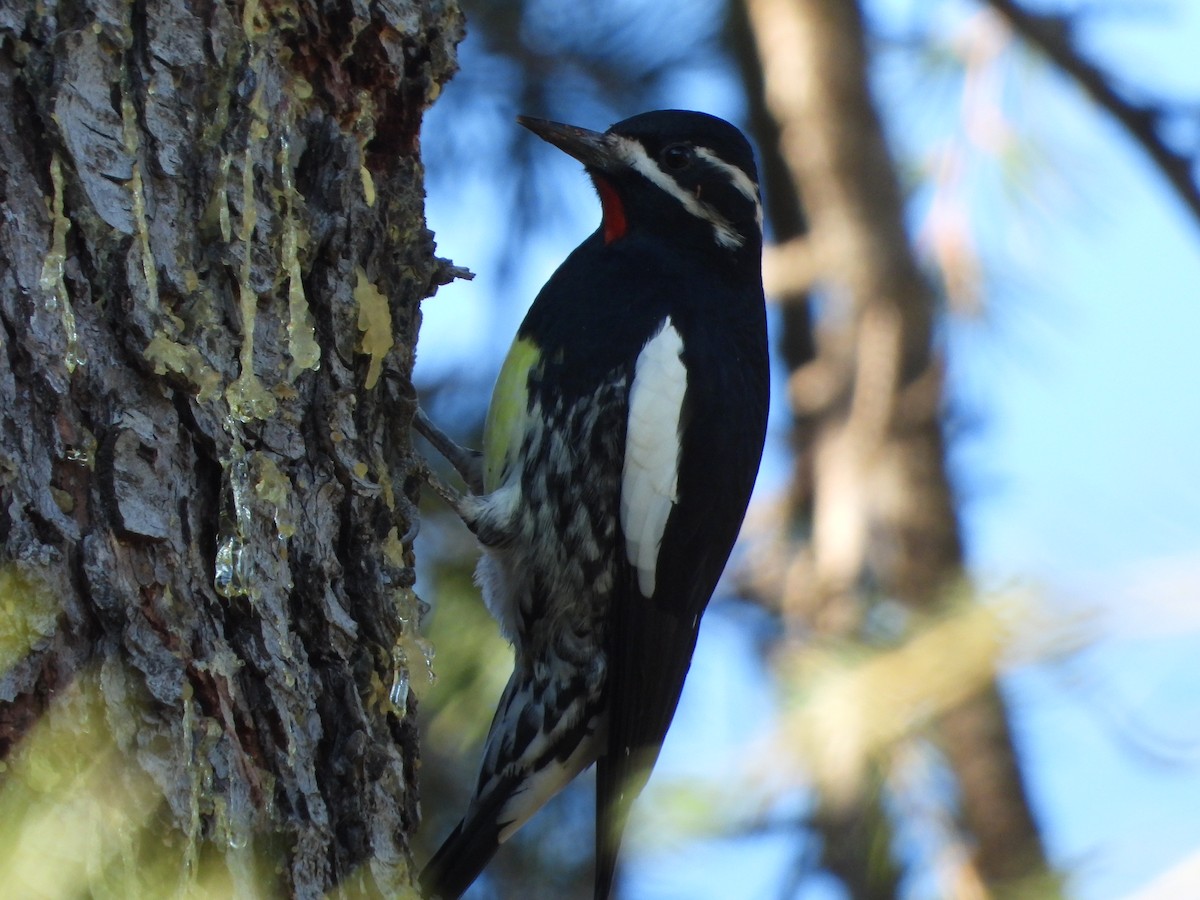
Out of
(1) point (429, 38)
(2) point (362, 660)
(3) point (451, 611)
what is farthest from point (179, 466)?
(3) point (451, 611)

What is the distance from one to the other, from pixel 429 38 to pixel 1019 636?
1623 mm

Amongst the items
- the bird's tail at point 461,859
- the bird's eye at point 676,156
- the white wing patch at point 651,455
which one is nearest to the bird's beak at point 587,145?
the bird's eye at point 676,156

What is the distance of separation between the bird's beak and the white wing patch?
51cm

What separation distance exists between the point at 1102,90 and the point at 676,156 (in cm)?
116

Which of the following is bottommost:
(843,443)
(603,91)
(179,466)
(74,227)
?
(179,466)

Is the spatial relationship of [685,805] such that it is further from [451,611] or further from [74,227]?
[74,227]

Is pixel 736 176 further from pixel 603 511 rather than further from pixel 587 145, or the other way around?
pixel 603 511

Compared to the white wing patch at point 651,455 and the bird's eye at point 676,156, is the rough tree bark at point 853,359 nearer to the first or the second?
the white wing patch at point 651,455

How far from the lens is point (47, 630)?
5.27ft

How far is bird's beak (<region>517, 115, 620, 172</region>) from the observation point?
322 centimetres

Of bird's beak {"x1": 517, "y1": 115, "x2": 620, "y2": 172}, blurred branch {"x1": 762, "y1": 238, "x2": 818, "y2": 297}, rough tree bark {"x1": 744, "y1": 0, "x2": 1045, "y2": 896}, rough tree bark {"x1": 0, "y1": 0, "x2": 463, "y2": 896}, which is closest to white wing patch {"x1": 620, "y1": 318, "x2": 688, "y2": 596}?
bird's beak {"x1": 517, "y1": 115, "x2": 620, "y2": 172}

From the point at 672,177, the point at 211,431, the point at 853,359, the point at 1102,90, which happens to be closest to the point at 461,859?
the point at 211,431

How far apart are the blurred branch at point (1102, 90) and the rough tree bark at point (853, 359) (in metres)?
0.61

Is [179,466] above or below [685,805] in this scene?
below
